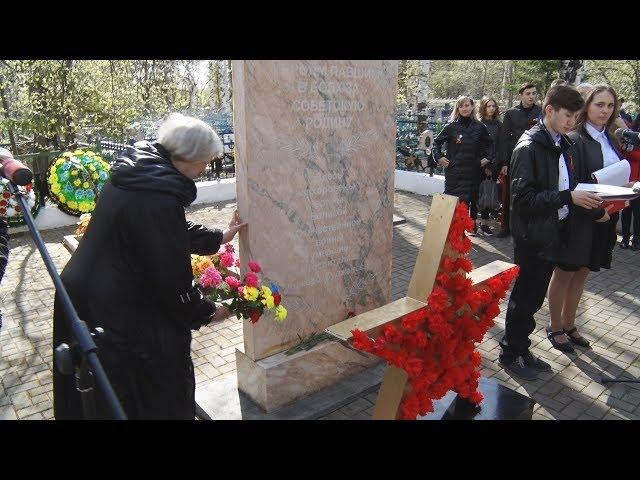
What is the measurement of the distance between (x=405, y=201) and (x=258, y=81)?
6.92 m

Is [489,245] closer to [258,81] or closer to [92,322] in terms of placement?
[258,81]

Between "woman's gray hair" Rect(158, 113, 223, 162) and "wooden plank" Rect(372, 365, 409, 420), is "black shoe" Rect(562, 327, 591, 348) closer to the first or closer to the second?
"wooden plank" Rect(372, 365, 409, 420)

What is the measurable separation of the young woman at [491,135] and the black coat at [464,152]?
5.1 inches

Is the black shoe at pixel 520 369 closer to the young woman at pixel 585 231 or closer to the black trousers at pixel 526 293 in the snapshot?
the black trousers at pixel 526 293

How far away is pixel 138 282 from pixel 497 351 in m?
3.07

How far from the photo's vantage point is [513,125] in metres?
6.49

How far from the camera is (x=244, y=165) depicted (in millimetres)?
2900

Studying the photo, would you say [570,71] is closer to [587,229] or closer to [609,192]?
A: [587,229]

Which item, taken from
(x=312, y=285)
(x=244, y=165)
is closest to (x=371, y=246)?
(x=312, y=285)

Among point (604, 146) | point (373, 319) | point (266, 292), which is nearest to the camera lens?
point (373, 319)

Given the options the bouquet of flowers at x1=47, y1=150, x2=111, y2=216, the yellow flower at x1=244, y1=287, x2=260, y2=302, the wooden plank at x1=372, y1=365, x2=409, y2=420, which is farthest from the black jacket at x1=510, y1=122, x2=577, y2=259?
the bouquet of flowers at x1=47, y1=150, x2=111, y2=216

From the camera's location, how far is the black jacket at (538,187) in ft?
10.6

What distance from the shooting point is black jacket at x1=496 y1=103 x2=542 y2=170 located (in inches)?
252

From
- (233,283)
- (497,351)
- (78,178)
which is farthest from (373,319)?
(78,178)
